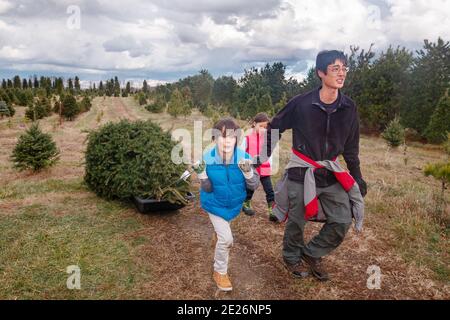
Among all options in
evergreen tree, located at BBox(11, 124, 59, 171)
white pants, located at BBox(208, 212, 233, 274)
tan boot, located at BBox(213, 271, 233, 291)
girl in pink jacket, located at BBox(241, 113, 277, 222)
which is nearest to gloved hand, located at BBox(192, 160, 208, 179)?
white pants, located at BBox(208, 212, 233, 274)

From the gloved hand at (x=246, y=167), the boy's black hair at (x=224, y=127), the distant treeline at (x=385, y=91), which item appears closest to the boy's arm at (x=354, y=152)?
the gloved hand at (x=246, y=167)

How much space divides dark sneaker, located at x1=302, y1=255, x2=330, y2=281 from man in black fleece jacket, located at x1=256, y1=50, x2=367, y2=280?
0.03 feet

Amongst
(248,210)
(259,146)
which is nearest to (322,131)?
(259,146)

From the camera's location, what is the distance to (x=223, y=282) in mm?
3504

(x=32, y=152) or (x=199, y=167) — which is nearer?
(x=199, y=167)

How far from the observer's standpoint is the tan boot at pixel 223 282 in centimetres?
349

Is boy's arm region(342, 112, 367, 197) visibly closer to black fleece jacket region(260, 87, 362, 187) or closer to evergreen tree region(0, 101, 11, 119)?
black fleece jacket region(260, 87, 362, 187)

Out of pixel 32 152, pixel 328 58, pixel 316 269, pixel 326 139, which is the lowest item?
pixel 316 269

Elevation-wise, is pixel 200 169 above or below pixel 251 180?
above

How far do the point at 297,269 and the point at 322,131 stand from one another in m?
1.54

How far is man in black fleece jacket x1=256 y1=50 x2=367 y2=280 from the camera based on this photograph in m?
3.38

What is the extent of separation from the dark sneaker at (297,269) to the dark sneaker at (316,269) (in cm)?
8

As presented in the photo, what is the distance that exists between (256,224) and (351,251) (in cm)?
140

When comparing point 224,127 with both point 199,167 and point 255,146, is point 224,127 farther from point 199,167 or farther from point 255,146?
point 255,146
